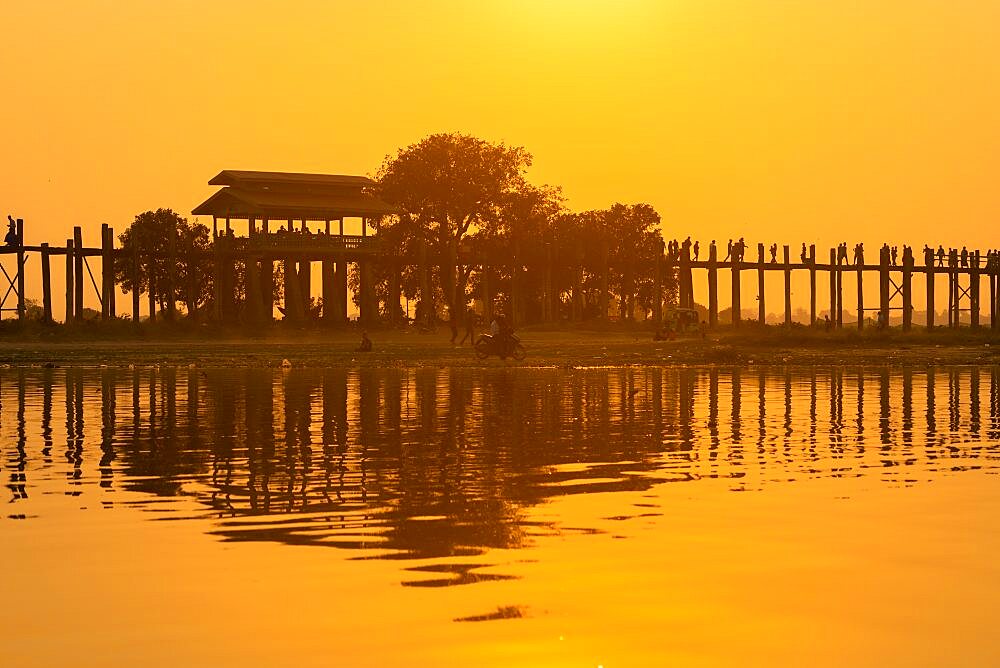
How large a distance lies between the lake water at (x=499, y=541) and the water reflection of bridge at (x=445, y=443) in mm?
72

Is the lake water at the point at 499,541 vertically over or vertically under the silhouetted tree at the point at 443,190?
under

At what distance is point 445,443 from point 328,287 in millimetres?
56911

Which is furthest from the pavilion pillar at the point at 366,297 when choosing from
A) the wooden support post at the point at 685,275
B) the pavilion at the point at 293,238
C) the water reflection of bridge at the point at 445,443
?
the water reflection of bridge at the point at 445,443

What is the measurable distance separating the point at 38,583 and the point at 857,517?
20.2 ft

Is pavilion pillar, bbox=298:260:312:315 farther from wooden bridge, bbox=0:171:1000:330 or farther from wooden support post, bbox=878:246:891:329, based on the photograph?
wooden support post, bbox=878:246:891:329

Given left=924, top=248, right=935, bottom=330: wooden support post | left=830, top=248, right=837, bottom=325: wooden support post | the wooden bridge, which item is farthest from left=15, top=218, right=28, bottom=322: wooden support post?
left=924, top=248, right=935, bottom=330: wooden support post

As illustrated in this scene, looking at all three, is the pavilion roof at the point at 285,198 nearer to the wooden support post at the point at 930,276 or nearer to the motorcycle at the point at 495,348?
the motorcycle at the point at 495,348

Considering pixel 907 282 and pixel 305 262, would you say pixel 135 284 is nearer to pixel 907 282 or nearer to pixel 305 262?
pixel 305 262

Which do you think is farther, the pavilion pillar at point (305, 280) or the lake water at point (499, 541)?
the pavilion pillar at point (305, 280)

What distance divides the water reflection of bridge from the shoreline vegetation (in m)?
12.9

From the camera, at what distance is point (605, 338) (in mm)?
68812

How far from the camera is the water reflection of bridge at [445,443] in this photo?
12273mm

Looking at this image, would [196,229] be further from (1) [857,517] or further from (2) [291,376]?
(1) [857,517]

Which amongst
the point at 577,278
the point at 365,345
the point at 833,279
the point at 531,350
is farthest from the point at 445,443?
the point at 833,279
